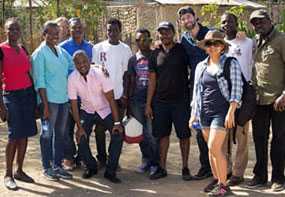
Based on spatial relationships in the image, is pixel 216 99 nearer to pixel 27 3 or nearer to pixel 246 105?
pixel 246 105

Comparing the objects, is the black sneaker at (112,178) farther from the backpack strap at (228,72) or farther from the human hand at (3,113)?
the backpack strap at (228,72)

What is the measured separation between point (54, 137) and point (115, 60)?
1.24 metres

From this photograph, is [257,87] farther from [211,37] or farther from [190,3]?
[190,3]

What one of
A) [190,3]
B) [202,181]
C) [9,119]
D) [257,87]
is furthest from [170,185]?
[190,3]

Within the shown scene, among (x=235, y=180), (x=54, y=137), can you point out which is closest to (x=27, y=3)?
(x=54, y=137)

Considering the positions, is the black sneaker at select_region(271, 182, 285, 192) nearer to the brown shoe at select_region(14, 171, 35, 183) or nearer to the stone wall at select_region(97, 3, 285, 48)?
the brown shoe at select_region(14, 171, 35, 183)

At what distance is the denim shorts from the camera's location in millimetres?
5809

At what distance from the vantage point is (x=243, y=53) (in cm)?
646

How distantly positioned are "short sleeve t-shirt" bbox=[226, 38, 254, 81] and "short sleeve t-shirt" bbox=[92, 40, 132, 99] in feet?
4.61

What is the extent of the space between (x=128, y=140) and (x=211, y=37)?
6.07 feet

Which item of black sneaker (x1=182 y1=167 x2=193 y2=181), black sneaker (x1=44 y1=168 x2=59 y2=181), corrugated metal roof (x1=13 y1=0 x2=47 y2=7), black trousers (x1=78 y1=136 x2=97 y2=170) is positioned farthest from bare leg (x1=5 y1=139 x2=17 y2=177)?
corrugated metal roof (x1=13 y1=0 x2=47 y2=7)

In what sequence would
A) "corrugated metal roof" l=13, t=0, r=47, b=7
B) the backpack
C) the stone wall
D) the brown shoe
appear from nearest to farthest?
the backpack
the brown shoe
"corrugated metal roof" l=13, t=0, r=47, b=7
the stone wall

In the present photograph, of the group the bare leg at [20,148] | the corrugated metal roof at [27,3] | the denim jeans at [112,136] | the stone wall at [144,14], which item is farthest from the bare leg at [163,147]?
the stone wall at [144,14]

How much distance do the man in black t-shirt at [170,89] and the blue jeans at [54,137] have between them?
1.08 m
